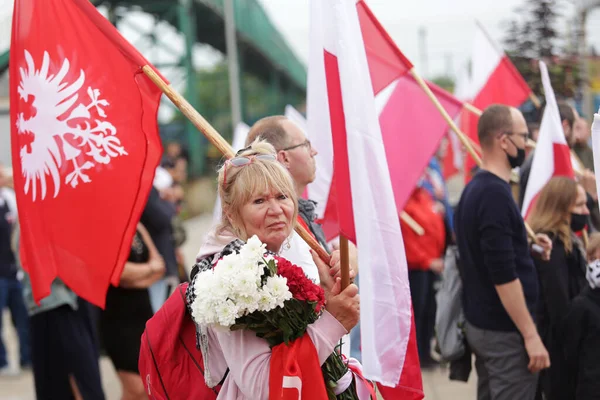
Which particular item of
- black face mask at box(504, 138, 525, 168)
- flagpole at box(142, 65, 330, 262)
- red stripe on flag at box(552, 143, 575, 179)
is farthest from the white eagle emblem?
red stripe on flag at box(552, 143, 575, 179)

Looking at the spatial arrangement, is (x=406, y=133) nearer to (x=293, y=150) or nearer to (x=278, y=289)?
(x=293, y=150)

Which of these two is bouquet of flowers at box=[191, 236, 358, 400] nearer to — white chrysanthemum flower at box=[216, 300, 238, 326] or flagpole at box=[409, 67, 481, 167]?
white chrysanthemum flower at box=[216, 300, 238, 326]

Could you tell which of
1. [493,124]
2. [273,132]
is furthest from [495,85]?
[273,132]

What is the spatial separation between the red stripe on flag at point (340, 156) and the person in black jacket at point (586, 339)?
1.77 m

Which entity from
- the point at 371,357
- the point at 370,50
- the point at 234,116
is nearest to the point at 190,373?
the point at 371,357

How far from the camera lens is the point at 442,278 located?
209 inches

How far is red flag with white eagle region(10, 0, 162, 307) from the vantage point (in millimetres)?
3732

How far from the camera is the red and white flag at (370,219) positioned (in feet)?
10.1

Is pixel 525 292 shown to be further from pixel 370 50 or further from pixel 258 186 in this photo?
pixel 258 186

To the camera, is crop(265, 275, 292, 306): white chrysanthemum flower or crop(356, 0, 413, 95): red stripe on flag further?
crop(356, 0, 413, 95): red stripe on flag

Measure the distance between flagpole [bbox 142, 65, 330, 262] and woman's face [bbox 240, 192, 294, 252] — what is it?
32cm

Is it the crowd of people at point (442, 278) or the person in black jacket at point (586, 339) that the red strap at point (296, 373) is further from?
the person in black jacket at point (586, 339)

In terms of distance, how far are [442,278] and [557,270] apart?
0.73m

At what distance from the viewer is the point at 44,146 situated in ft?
12.8
